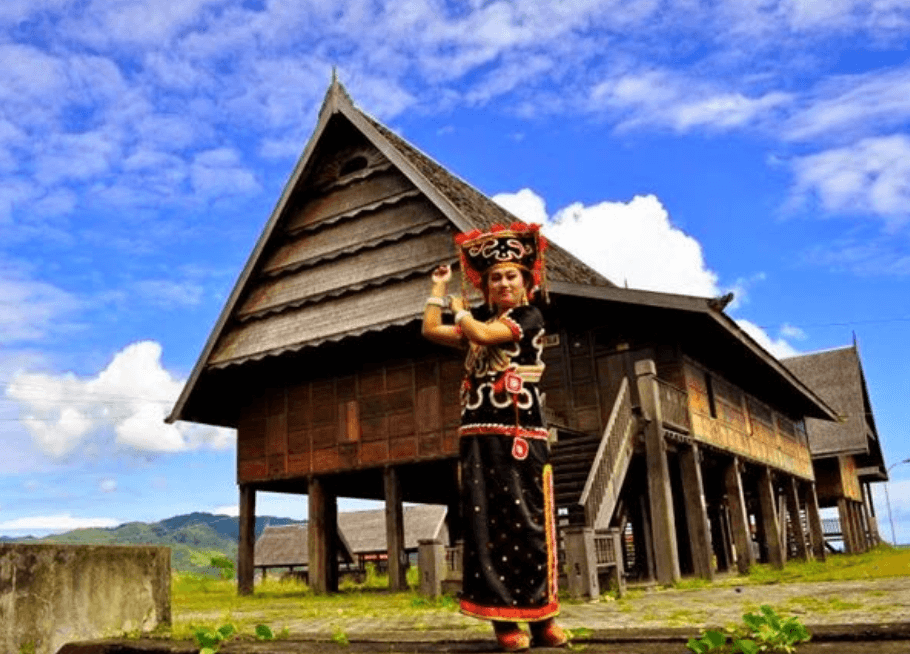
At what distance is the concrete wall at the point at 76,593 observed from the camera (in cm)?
525

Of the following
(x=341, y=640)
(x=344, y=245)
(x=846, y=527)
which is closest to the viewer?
(x=341, y=640)

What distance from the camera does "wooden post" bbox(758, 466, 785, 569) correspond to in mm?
18969

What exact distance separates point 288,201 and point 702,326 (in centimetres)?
917

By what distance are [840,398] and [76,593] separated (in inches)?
1369

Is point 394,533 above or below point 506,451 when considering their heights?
above

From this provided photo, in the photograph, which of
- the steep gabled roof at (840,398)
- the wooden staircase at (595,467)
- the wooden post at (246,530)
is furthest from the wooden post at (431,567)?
the steep gabled roof at (840,398)

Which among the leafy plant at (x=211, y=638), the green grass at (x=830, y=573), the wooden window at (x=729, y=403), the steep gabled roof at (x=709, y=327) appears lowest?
the green grass at (x=830, y=573)

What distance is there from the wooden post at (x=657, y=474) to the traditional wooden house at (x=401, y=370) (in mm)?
30

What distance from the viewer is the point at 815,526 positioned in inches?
1037

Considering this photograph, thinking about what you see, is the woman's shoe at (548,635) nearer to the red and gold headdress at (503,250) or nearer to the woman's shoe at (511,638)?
the woman's shoe at (511,638)

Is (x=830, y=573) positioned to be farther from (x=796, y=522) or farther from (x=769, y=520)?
(x=796, y=522)

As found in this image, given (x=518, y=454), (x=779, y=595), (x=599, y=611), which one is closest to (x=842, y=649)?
(x=518, y=454)

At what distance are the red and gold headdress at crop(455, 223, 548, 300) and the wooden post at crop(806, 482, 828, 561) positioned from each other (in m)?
22.3

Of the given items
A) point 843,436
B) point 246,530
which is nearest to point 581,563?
point 246,530
